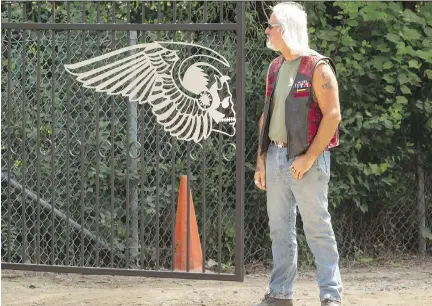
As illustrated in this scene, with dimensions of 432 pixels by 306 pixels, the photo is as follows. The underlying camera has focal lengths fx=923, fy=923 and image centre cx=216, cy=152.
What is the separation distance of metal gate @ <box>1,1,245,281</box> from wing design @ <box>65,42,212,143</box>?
0.03 ft

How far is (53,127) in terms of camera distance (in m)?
6.73

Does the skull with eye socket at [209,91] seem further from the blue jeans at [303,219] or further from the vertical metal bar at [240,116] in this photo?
the blue jeans at [303,219]

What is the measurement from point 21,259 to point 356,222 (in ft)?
10.2

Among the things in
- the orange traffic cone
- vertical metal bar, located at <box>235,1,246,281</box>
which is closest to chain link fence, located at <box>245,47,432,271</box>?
the orange traffic cone

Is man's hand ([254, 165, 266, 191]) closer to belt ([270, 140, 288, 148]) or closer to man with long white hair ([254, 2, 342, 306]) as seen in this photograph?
man with long white hair ([254, 2, 342, 306])

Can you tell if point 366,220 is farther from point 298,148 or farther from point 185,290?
point 298,148

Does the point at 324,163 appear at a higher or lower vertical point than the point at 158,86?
lower

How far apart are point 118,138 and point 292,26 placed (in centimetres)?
252

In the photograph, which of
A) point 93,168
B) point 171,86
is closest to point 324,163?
point 171,86

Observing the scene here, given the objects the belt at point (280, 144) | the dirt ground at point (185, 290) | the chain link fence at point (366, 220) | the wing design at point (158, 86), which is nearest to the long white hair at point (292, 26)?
the belt at point (280, 144)

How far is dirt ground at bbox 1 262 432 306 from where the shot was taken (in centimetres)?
632

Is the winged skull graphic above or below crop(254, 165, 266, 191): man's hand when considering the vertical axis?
above

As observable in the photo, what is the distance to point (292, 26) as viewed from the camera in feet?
17.6

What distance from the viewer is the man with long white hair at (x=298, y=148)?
205 inches
